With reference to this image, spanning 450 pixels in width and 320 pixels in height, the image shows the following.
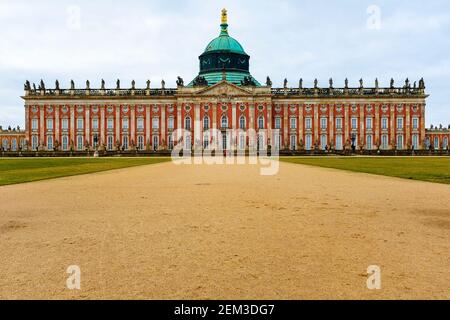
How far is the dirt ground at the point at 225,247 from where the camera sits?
3.54 m

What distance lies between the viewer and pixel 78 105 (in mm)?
64438

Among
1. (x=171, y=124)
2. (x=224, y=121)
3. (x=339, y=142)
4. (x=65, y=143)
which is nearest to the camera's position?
(x=224, y=121)

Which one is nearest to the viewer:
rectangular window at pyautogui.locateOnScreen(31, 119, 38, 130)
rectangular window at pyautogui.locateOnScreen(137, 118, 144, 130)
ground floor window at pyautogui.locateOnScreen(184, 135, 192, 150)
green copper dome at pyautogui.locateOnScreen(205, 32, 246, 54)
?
ground floor window at pyautogui.locateOnScreen(184, 135, 192, 150)

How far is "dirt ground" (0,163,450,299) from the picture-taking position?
11.6 feet

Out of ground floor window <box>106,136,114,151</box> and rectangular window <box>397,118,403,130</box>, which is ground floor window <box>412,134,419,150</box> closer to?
rectangular window <box>397,118,403,130</box>

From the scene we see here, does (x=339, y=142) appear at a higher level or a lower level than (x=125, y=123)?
lower

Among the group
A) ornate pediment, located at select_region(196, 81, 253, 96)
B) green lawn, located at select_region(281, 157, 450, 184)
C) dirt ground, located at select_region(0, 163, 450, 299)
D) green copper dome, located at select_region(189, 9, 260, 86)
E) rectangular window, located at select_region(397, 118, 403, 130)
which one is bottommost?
dirt ground, located at select_region(0, 163, 450, 299)

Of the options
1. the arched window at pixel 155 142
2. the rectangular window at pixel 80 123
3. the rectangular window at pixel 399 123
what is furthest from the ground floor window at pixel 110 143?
the rectangular window at pixel 399 123

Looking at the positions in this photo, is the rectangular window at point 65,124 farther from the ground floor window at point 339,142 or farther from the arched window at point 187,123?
the ground floor window at point 339,142

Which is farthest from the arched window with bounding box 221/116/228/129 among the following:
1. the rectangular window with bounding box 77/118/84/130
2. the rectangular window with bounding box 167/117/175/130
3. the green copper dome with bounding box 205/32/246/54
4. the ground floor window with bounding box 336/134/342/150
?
the rectangular window with bounding box 77/118/84/130

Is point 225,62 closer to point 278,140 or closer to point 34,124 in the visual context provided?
point 278,140

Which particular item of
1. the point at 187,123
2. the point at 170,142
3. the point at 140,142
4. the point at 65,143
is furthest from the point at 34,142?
the point at 187,123

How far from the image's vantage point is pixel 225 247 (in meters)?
5.00

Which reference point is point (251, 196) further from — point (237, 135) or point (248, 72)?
point (248, 72)
